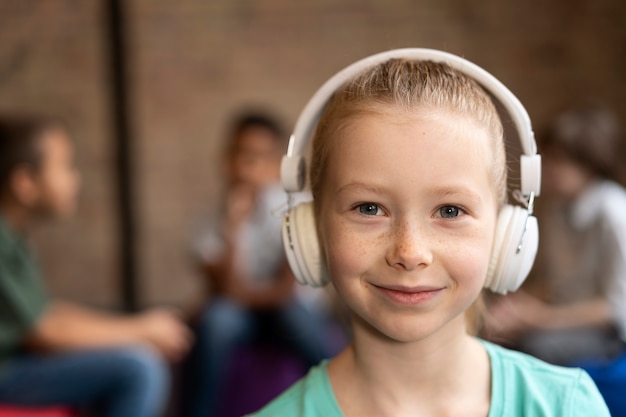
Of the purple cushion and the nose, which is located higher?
the nose

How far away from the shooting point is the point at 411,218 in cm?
86

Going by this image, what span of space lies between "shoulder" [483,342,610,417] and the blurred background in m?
2.63

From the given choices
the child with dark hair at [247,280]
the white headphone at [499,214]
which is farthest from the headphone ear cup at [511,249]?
the child with dark hair at [247,280]

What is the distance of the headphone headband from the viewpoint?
917mm

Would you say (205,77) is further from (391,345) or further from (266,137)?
(391,345)

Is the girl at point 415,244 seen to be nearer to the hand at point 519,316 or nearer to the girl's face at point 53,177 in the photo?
the hand at point 519,316

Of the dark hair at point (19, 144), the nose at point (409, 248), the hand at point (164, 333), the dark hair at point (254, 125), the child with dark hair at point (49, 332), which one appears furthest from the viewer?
the dark hair at point (254, 125)

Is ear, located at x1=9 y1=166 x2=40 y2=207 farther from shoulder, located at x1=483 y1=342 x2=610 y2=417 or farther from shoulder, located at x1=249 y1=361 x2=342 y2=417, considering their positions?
shoulder, located at x1=483 y1=342 x2=610 y2=417

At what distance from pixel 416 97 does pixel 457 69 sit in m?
0.08

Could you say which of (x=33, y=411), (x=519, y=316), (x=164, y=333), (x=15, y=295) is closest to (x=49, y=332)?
(x=15, y=295)

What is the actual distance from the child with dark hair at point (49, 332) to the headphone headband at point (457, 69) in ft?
4.87

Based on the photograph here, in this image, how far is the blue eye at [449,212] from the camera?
0.87m

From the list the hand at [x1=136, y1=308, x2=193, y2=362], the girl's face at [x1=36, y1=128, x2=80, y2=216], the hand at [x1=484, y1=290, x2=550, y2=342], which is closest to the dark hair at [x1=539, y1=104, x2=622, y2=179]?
the hand at [x1=484, y1=290, x2=550, y2=342]

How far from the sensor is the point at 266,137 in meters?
2.89
